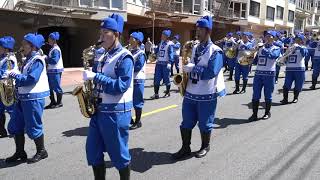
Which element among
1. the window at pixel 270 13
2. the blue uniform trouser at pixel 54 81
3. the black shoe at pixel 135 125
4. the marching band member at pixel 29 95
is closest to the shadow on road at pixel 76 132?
the black shoe at pixel 135 125

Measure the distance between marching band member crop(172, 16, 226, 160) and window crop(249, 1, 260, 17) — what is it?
44.7m

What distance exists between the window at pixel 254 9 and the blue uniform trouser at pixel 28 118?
4562 centimetres

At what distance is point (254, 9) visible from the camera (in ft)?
165

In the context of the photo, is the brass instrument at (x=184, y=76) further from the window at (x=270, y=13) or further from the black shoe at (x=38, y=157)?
the window at (x=270, y=13)

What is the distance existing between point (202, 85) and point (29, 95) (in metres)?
2.54

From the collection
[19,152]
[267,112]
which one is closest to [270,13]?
[267,112]

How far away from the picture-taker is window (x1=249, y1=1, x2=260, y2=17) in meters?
49.7

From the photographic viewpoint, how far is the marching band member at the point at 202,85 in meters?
6.34

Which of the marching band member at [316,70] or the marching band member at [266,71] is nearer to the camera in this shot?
the marching band member at [266,71]

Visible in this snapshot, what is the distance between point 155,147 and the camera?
733 centimetres

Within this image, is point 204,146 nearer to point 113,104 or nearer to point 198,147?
point 198,147

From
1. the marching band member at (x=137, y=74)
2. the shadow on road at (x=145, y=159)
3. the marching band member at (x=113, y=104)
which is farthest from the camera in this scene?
the marching band member at (x=137, y=74)

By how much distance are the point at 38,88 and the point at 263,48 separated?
5288 millimetres

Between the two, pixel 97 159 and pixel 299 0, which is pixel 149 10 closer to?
pixel 97 159
